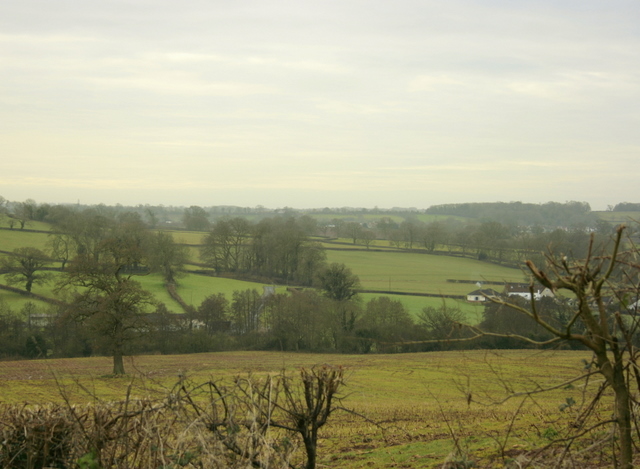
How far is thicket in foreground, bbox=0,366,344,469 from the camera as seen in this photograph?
16.3 feet

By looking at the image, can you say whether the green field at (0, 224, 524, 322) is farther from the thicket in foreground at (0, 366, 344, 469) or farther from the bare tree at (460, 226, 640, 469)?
the bare tree at (460, 226, 640, 469)

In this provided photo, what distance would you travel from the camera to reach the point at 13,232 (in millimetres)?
75000

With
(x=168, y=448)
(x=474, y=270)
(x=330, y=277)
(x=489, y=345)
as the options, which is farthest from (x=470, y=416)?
(x=474, y=270)

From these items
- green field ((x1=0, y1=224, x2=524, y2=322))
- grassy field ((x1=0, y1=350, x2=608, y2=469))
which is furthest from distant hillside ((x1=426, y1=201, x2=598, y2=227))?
grassy field ((x1=0, y1=350, x2=608, y2=469))

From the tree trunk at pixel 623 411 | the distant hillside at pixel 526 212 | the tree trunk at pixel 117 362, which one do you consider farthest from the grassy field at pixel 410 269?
the tree trunk at pixel 623 411

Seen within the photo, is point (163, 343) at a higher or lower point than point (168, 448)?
lower

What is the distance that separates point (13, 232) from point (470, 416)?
249ft

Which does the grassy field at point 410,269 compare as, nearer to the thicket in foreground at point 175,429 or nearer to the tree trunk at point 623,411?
the thicket in foreground at point 175,429

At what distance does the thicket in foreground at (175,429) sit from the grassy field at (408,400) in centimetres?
26

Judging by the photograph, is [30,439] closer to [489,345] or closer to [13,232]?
[489,345]

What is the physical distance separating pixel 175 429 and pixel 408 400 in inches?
806

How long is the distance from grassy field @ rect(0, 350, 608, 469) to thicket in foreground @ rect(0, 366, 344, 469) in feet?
0.84

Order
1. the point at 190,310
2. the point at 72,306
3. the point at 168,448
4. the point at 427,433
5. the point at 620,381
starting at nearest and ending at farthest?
the point at 620,381
the point at 168,448
the point at 427,433
the point at 72,306
the point at 190,310

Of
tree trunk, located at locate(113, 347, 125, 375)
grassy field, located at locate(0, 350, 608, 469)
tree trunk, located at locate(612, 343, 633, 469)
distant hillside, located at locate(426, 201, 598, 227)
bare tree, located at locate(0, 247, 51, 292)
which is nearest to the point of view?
tree trunk, located at locate(612, 343, 633, 469)
